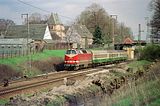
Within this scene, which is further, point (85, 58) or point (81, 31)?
point (81, 31)

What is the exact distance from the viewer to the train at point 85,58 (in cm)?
4434

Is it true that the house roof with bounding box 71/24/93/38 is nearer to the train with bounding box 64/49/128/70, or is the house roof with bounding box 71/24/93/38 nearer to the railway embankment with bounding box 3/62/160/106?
the train with bounding box 64/49/128/70

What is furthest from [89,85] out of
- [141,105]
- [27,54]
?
[27,54]

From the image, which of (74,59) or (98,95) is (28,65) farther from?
(98,95)

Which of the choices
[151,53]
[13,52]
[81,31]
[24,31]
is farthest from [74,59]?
[81,31]

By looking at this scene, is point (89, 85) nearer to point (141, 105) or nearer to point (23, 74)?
point (141, 105)

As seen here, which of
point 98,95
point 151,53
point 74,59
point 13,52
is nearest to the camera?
point 98,95

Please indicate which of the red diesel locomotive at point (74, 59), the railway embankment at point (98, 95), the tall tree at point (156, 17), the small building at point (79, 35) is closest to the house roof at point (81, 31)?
the small building at point (79, 35)

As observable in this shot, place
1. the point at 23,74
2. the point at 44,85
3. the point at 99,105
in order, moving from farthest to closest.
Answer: the point at 23,74, the point at 44,85, the point at 99,105

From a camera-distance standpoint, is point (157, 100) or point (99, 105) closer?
point (157, 100)

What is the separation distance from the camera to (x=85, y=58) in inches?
1874

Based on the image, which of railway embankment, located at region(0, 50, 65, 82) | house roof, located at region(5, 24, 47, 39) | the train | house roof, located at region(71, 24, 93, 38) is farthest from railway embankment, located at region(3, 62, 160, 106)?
house roof, located at region(71, 24, 93, 38)

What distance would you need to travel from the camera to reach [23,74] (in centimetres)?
3812

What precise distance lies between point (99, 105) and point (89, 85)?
7.87 meters
